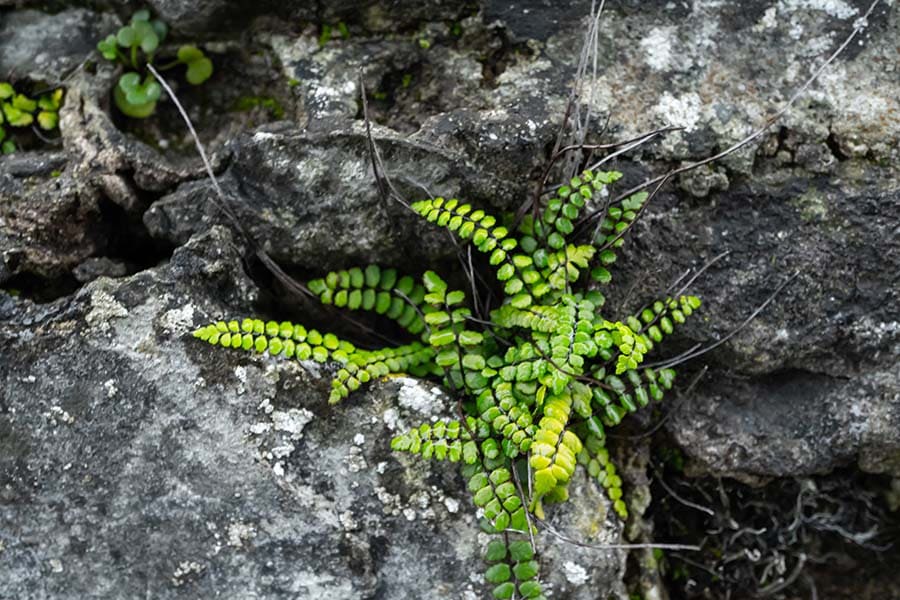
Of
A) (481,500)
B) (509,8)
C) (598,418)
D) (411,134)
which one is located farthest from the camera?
(509,8)

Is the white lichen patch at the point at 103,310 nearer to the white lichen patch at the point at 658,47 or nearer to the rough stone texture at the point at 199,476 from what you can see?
the rough stone texture at the point at 199,476

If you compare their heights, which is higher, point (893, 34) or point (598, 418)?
point (893, 34)

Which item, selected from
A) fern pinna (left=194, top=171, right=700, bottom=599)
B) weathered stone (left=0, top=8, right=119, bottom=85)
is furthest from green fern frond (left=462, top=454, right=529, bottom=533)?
weathered stone (left=0, top=8, right=119, bottom=85)

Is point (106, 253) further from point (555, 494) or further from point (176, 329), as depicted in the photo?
point (555, 494)

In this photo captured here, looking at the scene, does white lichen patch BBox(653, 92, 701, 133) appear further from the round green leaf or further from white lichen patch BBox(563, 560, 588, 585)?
the round green leaf

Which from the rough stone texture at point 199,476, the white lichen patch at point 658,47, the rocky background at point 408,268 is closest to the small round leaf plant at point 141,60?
the rocky background at point 408,268

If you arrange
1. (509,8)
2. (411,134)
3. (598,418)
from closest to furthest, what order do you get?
(598,418) < (411,134) < (509,8)

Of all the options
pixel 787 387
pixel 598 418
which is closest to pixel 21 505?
pixel 598 418
